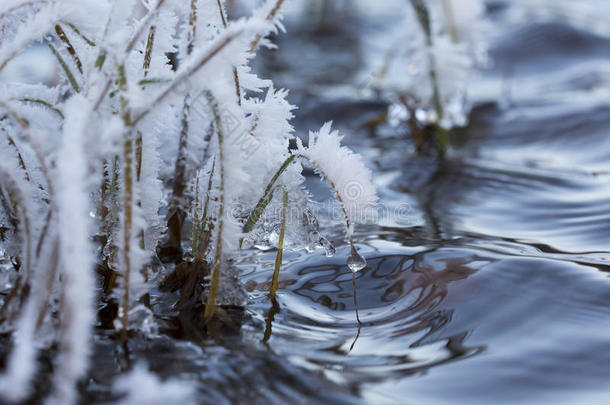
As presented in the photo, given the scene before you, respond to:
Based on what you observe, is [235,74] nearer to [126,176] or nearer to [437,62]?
[126,176]

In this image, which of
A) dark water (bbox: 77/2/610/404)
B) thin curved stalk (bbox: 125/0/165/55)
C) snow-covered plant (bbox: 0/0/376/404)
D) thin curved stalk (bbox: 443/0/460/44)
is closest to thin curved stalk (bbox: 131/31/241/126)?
snow-covered plant (bbox: 0/0/376/404)

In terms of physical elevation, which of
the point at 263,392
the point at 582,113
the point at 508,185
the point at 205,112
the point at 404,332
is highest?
the point at 582,113

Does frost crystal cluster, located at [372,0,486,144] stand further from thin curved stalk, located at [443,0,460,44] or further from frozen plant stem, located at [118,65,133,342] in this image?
frozen plant stem, located at [118,65,133,342]

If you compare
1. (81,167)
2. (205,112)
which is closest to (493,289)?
(205,112)

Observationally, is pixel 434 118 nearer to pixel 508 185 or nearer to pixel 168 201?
pixel 508 185

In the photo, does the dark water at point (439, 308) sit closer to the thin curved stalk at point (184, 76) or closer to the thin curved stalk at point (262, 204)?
the thin curved stalk at point (262, 204)

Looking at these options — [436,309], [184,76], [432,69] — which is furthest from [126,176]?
[432,69]

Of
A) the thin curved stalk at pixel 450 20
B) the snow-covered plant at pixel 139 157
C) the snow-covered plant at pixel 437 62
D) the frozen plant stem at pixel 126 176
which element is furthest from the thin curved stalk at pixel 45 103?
the thin curved stalk at pixel 450 20
